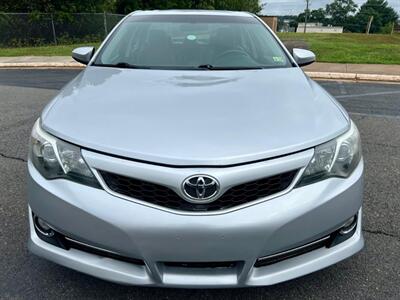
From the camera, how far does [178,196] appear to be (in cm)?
170

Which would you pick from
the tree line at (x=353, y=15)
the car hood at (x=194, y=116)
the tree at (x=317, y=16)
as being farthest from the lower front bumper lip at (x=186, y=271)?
the tree at (x=317, y=16)

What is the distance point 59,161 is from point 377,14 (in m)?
87.6

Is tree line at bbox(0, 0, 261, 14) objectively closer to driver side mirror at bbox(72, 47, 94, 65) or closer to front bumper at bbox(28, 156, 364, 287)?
driver side mirror at bbox(72, 47, 94, 65)

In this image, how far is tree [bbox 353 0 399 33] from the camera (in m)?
75.1

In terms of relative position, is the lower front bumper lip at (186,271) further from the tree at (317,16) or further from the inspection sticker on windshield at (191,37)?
the tree at (317,16)

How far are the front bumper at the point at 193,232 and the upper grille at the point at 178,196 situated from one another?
4 cm

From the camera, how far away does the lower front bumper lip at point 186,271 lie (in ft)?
5.80

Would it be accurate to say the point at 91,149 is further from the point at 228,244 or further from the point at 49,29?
the point at 49,29

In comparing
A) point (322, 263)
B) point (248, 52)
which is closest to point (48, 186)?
point (322, 263)

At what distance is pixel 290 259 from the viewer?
6.13 feet

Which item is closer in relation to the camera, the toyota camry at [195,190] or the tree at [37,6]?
the toyota camry at [195,190]

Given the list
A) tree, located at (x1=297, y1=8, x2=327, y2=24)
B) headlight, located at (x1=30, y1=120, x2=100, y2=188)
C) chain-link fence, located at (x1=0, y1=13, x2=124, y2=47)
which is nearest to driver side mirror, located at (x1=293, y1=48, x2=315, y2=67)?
headlight, located at (x1=30, y1=120, x2=100, y2=188)

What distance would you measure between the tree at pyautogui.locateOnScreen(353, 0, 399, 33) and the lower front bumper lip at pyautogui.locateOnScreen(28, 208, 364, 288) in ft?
262

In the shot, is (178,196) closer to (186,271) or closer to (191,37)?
(186,271)
